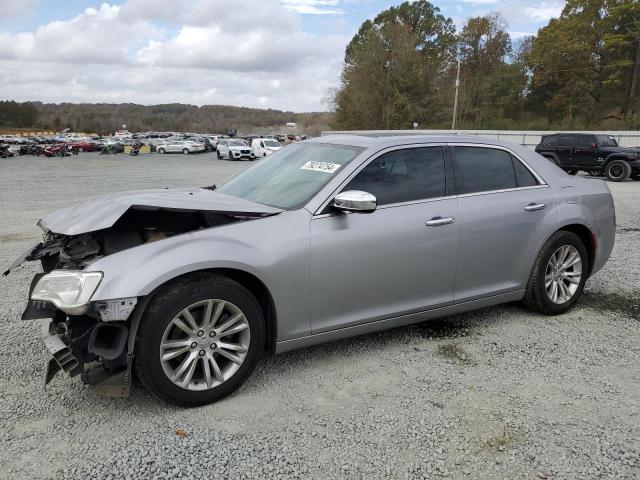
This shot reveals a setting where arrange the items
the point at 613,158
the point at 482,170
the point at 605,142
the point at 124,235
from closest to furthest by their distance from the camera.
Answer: the point at 124,235, the point at 482,170, the point at 613,158, the point at 605,142

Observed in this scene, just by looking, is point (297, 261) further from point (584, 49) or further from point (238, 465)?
point (584, 49)

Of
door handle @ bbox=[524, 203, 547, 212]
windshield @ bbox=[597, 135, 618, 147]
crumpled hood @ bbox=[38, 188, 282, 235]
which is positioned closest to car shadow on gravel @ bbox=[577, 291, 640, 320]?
door handle @ bbox=[524, 203, 547, 212]

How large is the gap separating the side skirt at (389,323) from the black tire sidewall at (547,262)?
0.18 metres

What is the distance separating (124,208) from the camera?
3146 mm

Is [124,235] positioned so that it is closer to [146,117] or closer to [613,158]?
[613,158]

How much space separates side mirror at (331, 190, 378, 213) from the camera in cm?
321

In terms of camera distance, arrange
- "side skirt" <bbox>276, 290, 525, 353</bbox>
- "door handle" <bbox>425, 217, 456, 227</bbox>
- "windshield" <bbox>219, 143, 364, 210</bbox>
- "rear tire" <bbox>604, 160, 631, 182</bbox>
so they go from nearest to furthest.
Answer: "side skirt" <bbox>276, 290, 525, 353</bbox> < "windshield" <bbox>219, 143, 364, 210</bbox> < "door handle" <bbox>425, 217, 456, 227</bbox> < "rear tire" <bbox>604, 160, 631, 182</bbox>

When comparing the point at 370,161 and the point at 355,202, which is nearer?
the point at 355,202

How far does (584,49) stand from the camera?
46.4 m

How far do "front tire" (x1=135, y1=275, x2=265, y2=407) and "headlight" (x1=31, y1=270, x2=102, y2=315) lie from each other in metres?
0.32

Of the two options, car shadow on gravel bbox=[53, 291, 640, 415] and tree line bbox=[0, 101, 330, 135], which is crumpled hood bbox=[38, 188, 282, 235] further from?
tree line bbox=[0, 101, 330, 135]

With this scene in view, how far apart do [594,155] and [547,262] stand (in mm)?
16722

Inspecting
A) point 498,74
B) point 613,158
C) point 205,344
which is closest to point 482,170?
point 205,344

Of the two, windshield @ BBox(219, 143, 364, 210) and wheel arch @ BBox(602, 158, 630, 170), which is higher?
windshield @ BBox(219, 143, 364, 210)
